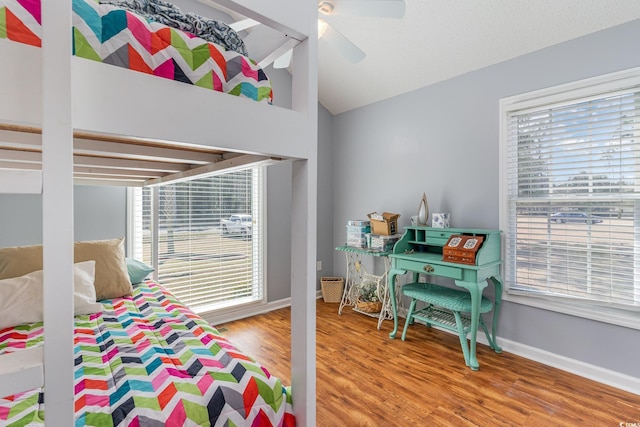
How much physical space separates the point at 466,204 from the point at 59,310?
2.81m

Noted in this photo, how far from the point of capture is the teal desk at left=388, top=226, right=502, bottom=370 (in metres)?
2.24

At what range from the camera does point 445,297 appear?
2.46 m

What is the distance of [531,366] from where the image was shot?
2.26m

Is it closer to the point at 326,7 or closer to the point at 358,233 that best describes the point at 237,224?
the point at 358,233

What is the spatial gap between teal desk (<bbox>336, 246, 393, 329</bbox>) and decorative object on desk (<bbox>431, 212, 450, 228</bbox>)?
50 centimetres

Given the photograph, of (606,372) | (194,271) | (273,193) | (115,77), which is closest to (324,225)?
(273,193)

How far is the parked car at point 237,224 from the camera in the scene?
3.23 m

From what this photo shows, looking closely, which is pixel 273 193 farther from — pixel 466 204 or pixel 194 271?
pixel 466 204

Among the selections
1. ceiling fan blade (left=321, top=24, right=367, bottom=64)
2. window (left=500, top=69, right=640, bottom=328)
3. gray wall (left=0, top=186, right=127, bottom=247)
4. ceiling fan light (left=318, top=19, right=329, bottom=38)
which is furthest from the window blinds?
gray wall (left=0, top=186, right=127, bottom=247)

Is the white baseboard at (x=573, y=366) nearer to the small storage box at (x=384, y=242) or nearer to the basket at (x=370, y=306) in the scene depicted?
the basket at (x=370, y=306)

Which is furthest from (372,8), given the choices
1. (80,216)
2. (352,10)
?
(80,216)

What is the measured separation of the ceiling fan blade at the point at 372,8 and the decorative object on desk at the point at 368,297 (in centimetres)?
244

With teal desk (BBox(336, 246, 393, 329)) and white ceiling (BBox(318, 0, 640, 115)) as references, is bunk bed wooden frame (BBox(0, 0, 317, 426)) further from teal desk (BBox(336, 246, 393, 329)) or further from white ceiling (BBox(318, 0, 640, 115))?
teal desk (BBox(336, 246, 393, 329))

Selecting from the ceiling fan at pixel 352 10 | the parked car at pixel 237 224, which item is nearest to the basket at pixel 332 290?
the parked car at pixel 237 224
